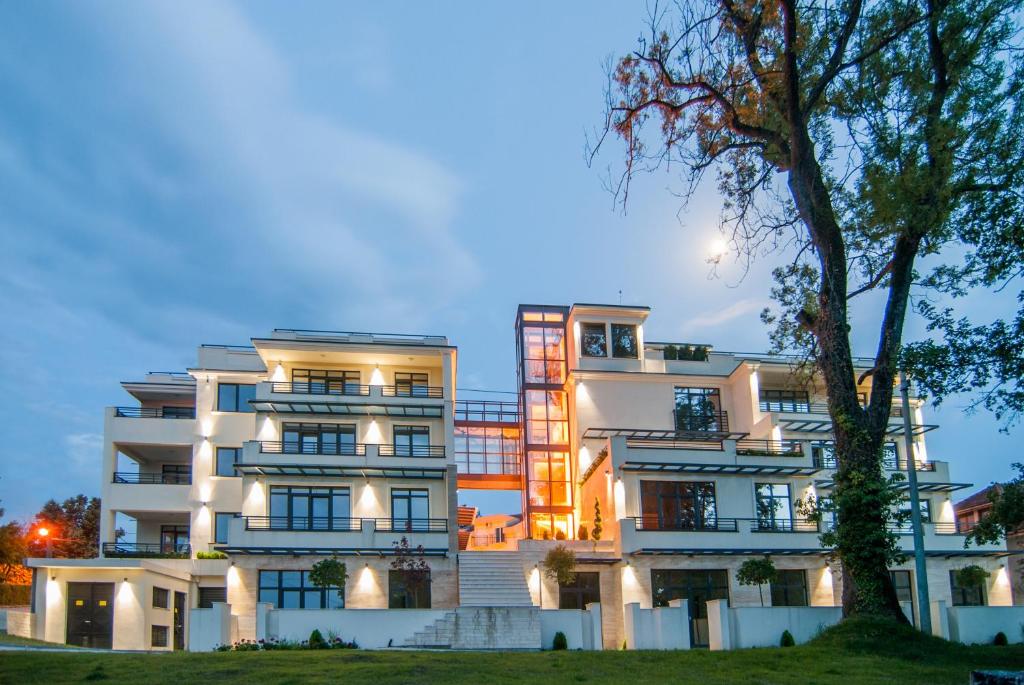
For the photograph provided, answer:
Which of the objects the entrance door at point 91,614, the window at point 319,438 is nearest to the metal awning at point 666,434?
the window at point 319,438

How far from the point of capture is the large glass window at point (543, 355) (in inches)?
1711

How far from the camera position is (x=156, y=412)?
41656 mm

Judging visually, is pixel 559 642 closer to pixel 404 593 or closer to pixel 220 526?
pixel 404 593

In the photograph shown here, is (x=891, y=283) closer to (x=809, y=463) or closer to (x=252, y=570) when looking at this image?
(x=809, y=463)

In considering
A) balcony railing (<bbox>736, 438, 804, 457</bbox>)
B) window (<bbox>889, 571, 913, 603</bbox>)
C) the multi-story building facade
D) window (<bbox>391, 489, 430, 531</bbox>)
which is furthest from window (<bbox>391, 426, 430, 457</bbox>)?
window (<bbox>889, 571, 913, 603</bbox>)

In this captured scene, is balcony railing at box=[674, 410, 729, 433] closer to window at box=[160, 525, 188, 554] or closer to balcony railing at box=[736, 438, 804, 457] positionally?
Answer: balcony railing at box=[736, 438, 804, 457]

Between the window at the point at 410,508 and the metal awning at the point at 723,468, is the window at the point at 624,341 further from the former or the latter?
the window at the point at 410,508

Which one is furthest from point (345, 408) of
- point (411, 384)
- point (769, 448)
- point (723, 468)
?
point (769, 448)

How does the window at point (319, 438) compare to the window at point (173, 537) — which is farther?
the window at point (173, 537)

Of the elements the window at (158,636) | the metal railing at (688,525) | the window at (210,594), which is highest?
the metal railing at (688,525)

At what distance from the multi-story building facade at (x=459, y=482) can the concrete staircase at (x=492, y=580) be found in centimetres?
8

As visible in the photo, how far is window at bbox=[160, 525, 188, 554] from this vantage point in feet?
133

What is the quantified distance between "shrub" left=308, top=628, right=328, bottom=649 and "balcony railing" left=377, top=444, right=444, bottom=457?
1221 cm

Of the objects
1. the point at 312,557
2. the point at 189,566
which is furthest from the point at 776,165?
the point at 189,566
